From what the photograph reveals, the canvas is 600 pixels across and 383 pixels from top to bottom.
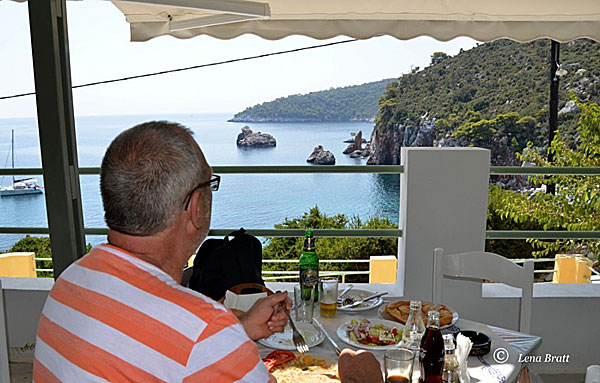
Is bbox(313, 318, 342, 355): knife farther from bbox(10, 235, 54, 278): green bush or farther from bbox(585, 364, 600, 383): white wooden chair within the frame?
bbox(10, 235, 54, 278): green bush

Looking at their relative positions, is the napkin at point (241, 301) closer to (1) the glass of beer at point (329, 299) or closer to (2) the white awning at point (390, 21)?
(1) the glass of beer at point (329, 299)

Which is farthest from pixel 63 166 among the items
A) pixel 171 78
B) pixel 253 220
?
pixel 171 78

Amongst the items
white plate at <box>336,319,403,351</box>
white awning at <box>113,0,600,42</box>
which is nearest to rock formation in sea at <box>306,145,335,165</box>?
white awning at <box>113,0,600,42</box>

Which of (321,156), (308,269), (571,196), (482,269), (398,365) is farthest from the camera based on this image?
(321,156)

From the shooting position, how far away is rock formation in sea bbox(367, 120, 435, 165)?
1659 cm

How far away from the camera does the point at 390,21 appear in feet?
8.93

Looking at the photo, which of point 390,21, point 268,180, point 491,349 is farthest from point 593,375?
point 268,180

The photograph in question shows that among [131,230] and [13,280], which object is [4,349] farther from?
[13,280]

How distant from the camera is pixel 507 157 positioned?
15.3m

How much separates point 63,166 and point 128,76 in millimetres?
18980

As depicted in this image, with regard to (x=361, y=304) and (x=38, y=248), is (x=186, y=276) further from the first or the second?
(x=38, y=248)

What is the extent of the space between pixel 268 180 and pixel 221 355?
48.0ft

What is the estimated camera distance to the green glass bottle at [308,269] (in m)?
1.76

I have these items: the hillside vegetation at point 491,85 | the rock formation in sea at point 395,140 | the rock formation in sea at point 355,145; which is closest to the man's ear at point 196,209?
the hillside vegetation at point 491,85
